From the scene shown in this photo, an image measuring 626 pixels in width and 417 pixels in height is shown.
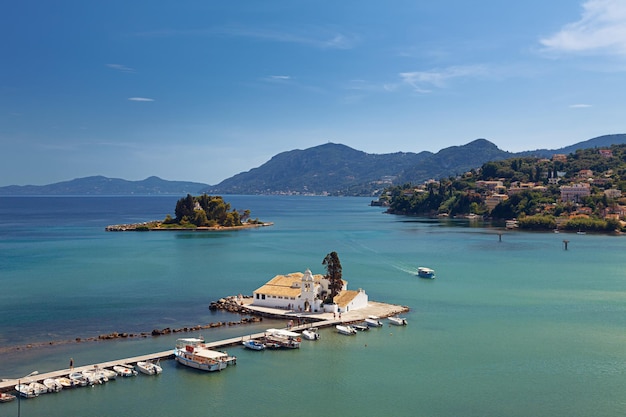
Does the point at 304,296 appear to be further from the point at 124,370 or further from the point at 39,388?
the point at 39,388

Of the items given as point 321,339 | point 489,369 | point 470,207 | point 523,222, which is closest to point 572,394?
point 489,369

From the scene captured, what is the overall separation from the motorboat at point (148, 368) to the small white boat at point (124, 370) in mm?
392

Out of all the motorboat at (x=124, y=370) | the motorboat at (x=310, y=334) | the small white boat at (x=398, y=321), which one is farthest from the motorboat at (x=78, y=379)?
the small white boat at (x=398, y=321)

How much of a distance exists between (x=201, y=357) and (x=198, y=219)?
92027 millimetres

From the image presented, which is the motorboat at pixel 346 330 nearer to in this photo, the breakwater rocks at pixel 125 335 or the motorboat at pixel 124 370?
the breakwater rocks at pixel 125 335

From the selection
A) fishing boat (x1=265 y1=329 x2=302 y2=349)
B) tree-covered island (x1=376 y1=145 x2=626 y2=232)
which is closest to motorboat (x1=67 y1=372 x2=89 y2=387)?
fishing boat (x1=265 y1=329 x2=302 y2=349)

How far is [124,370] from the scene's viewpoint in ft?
99.2

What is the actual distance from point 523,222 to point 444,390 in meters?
105

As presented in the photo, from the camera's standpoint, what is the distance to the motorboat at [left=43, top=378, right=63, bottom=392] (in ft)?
91.9

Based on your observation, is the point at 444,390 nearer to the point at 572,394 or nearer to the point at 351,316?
the point at 572,394

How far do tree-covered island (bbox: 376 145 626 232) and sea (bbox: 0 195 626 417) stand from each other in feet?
147

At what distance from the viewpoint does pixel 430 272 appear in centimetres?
5978

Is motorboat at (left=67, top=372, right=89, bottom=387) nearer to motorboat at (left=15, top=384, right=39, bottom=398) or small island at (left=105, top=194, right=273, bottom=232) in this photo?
motorboat at (left=15, top=384, right=39, bottom=398)

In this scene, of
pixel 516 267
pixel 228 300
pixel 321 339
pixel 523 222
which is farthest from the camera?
pixel 523 222
